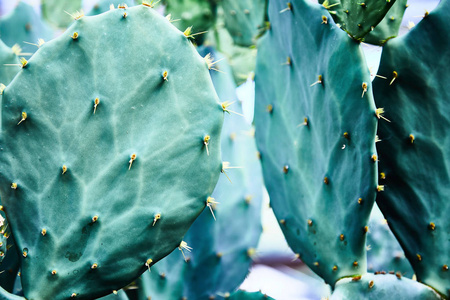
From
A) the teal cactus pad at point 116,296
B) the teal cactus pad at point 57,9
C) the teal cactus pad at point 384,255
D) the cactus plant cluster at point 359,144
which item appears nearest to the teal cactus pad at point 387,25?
the cactus plant cluster at point 359,144

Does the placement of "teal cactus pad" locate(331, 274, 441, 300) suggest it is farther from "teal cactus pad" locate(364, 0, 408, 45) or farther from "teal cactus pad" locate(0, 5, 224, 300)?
"teal cactus pad" locate(364, 0, 408, 45)

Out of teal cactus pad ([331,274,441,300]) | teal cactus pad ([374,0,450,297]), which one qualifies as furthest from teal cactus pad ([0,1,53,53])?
teal cactus pad ([331,274,441,300])

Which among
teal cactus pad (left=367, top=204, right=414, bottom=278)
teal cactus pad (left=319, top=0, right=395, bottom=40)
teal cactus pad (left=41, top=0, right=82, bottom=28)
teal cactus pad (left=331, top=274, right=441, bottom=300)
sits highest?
teal cactus pad (left=319, top=0, right=395, bottom=40)

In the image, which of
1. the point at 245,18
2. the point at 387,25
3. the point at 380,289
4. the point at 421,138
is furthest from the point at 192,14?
the point at 380,289

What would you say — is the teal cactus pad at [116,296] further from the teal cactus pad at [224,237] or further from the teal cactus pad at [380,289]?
the teal cactus pad at [380,289]

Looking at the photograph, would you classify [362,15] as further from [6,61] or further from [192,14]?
[192,14]

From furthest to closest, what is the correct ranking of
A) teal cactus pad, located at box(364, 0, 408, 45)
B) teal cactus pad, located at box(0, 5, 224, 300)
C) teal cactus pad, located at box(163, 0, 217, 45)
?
teal cactus pad, located at box(163, 0, 217, 45)
teal cactus pad, located at box(364, 0, 408, 45)
teal cactus pad, located at box(0, 5, 224, 300)

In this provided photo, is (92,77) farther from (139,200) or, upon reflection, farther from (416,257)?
(416,257)

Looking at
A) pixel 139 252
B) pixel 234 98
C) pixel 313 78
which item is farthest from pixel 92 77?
pixel 234 98
